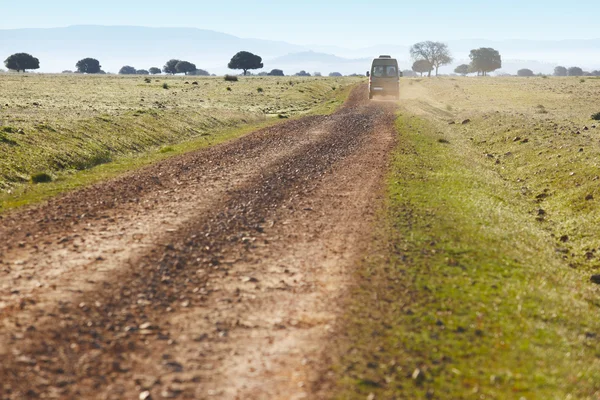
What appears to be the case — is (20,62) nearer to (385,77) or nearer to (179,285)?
(385,77)

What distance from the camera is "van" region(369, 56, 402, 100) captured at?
2223 inches

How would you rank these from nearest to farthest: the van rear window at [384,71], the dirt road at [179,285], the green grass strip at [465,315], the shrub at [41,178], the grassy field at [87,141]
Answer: the dirt road at [179,285] → the green grass strip at [465,315] → the shrub at [41,178] → the grassy field at [87,141] → the van rear window at [384,71]

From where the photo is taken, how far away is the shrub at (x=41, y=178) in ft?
57.3

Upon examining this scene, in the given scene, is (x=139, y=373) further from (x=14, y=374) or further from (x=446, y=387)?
(x=446, y=387)

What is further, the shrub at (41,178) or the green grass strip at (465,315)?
the shrub at (41,178)

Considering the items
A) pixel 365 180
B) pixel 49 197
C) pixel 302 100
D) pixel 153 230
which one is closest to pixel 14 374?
pixel 153 230

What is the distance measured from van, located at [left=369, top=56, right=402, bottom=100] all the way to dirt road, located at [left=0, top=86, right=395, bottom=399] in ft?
134

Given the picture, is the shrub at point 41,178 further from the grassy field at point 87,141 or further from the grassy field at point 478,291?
the grassy field at point 478,291

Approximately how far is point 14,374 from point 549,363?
601cm

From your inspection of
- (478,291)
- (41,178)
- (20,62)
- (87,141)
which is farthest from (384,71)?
(20,62)

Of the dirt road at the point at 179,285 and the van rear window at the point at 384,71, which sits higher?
the van rear window at the point at 384,71

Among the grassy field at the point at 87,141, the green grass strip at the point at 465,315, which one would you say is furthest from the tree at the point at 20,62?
the green grass strip at the point at 465,315

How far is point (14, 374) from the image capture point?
610cm

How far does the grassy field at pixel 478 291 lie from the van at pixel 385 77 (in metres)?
37.1
